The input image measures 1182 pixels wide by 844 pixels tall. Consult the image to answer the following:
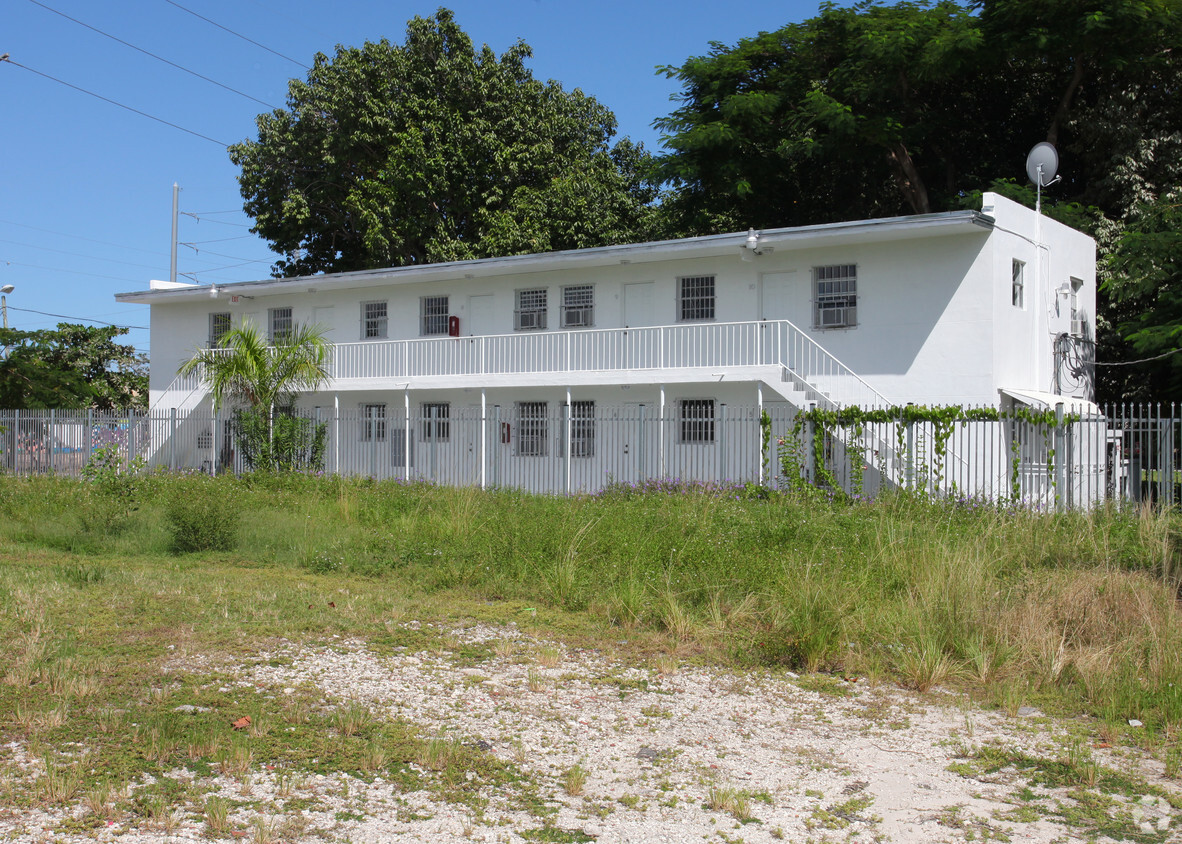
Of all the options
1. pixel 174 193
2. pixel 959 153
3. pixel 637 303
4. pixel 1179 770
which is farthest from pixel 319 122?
pixel 1179 770

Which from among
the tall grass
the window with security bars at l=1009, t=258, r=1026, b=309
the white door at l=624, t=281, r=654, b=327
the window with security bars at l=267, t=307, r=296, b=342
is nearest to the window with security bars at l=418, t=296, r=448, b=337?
the window with security bars at l=267, t=307, r=296, b=342

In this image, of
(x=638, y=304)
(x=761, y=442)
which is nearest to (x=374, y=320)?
(x=638, y=304)

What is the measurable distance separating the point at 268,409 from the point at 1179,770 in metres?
21.2

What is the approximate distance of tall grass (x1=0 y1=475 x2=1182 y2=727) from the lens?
7395 mm

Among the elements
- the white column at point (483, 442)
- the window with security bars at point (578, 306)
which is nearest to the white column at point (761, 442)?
the window with security bars at point (578, 306)

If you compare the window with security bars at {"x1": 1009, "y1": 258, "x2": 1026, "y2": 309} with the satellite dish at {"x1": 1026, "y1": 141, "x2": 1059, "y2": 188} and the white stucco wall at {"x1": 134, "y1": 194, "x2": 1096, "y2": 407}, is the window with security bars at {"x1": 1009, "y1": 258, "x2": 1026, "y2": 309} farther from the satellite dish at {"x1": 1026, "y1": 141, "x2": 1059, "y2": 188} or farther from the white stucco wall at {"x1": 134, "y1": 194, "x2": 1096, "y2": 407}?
the satellite dish at {"x1": 1026, "y1": 141, "x2": 1059, "y2": 188}

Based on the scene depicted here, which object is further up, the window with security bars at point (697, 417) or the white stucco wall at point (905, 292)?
the white stucco wall at point (905, 292)

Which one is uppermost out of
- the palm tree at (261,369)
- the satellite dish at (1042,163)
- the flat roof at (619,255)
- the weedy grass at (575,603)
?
the satellite dish at (1042,163)

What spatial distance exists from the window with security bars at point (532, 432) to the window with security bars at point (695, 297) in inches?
155

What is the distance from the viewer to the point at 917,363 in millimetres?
19781

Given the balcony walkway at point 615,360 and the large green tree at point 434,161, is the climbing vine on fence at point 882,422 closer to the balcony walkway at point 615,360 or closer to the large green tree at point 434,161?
the balcony walkway at point 615,360

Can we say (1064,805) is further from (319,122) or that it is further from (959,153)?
(319,122)

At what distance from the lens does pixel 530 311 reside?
81.8ft

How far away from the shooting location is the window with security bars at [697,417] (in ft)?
71.2
